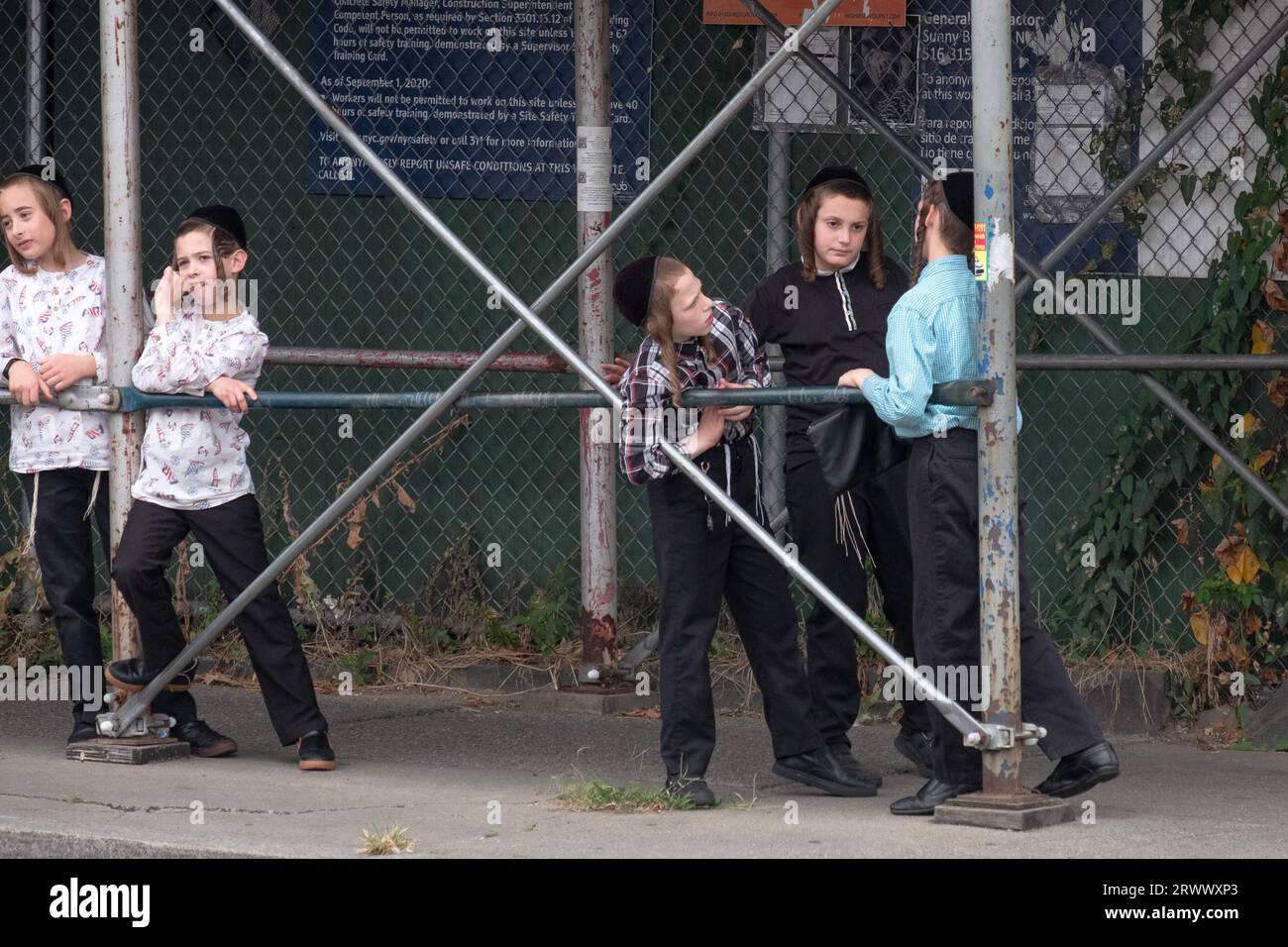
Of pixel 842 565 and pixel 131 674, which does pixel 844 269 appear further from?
pixel 131 674

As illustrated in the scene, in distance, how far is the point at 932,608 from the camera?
5.54 metres

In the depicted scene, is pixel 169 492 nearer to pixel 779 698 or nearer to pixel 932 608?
pixel 779 698

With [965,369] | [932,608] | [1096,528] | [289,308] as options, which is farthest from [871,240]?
[289,308]

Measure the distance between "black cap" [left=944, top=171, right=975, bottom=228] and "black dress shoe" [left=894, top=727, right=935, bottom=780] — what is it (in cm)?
174

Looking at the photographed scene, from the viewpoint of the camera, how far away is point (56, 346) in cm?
668

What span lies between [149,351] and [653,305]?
1751 mm

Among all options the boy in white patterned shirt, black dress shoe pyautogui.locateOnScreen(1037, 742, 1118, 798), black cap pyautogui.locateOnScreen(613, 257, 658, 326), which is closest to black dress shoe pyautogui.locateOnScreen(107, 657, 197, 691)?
the boy in white patterned shirt

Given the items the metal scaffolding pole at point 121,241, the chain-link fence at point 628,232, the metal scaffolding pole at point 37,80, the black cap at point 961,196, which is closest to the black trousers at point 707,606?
the black cap at point 961,196

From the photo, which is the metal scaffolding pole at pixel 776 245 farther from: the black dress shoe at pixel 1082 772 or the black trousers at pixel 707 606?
the black dress shoe at pixel 1082 772

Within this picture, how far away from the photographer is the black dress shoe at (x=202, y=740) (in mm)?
6727

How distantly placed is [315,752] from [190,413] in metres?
1.15

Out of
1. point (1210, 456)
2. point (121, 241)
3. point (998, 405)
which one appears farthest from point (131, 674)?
point (1210, 456)
